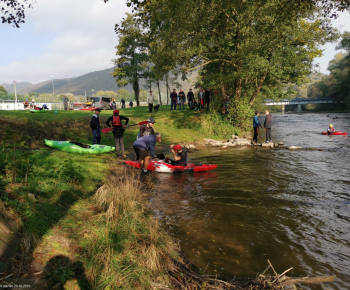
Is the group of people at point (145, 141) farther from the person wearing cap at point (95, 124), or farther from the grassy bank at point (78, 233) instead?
the grassy bank at point (78, 233)

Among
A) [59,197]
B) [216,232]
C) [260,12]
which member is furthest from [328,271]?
[260,12]

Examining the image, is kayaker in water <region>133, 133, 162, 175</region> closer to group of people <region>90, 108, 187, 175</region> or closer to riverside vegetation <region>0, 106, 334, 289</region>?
group of people <region>90, 108, 187, 175</region>

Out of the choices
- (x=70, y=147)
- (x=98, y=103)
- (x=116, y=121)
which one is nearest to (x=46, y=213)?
(x=116, y=121)

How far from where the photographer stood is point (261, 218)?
6.05 m

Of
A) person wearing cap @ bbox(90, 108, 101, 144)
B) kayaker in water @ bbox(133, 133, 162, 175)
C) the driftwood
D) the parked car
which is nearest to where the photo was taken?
the driftwood

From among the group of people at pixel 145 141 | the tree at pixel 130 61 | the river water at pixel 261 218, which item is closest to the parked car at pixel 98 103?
the tree at pixel 130 61

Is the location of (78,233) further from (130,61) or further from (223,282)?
(130,61)

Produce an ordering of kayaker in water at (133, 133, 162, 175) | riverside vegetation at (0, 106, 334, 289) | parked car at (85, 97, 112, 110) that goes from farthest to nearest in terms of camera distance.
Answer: parked car at (85, 97, 112, 110)
kayaker in water at (133, 133, 162, 175)
riverside vegetation at (0, 106, 334, 289)

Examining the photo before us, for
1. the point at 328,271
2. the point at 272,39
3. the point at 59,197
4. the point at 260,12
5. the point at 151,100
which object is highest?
the point at 260,12

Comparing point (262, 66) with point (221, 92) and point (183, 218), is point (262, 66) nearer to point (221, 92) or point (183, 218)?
point (221, 92)

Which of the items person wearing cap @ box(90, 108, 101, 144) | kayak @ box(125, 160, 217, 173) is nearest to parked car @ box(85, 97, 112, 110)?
person wearing cap @ box(90, 108, 101, 144)

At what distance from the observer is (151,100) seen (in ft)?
78.4

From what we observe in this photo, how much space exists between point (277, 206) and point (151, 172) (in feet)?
17.7

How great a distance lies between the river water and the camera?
4.29 meters
